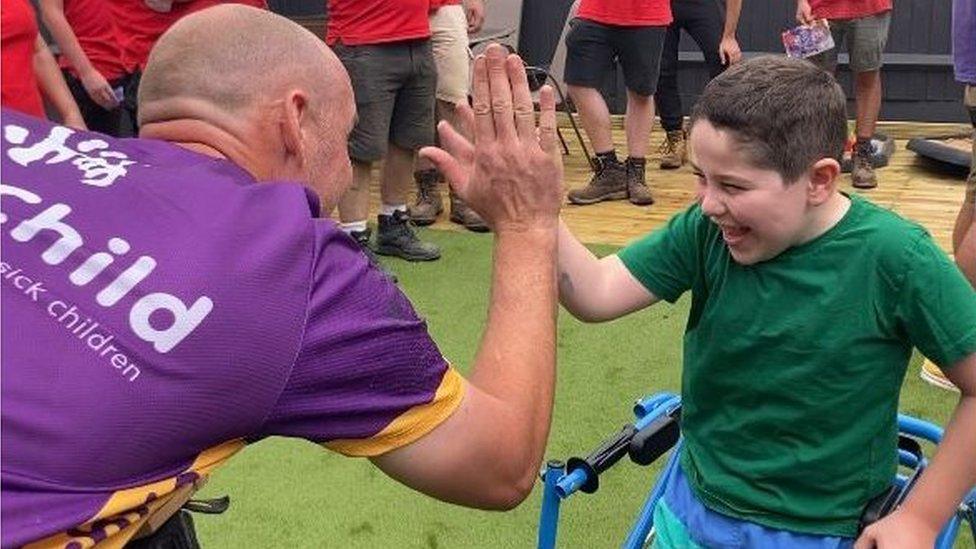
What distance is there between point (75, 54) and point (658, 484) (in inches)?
118

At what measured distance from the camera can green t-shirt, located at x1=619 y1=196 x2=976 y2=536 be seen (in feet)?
5.45

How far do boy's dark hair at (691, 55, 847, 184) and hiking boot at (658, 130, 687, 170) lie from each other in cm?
489

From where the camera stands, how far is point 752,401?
1.79m

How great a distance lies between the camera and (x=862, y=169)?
233 inches

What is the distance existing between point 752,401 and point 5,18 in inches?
82.9

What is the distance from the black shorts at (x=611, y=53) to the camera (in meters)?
5.41

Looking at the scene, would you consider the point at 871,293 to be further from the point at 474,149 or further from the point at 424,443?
the point at 424,443

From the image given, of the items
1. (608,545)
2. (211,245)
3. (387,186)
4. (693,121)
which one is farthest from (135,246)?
(387,186)

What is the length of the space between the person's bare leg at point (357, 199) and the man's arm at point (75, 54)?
0.93m

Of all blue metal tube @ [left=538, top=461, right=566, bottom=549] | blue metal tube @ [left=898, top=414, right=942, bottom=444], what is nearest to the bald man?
blue metal tube @ [left=538, top=461, right=566, bottom=549]

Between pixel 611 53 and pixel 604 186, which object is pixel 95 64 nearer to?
pixel 611 53

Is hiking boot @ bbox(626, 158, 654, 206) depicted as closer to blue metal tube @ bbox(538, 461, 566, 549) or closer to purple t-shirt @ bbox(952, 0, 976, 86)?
purple t-shirt @ bbox(952, 0, 976, 86)

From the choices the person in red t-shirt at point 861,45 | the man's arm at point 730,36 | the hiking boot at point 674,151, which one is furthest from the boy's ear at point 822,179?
the hiking boot at point 674,151

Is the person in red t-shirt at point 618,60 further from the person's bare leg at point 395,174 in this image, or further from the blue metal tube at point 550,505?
the blue metal tube at point 550,505
